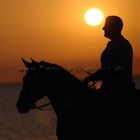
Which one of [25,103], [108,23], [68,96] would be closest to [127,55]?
[108,23]

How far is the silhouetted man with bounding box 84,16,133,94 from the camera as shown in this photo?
35.6ft

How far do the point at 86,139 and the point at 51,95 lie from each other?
3.43ft

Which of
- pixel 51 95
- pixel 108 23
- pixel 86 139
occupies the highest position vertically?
pixel 108 23

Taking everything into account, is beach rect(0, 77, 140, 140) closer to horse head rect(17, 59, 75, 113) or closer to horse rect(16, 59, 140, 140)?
horse head rect(17, 59, 75, 113)

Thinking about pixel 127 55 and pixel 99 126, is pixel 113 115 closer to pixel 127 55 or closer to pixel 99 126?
pixel 99 126

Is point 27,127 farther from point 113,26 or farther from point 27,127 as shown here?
point 113,26

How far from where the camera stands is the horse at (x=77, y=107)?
10.8 metres

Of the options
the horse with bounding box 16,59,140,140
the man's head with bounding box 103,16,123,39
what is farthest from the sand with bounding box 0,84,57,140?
the horse with bounding box 16,59,140,140

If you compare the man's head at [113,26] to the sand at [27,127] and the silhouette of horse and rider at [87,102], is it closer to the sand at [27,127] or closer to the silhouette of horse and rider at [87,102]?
the silhouette of horse and rider at [87,102]

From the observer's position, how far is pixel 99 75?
10508 mm

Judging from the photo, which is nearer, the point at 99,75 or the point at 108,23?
the point at 99,75

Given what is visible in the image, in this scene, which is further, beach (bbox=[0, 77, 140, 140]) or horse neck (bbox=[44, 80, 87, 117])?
beach (bbox=[0, 77, 140, 140])

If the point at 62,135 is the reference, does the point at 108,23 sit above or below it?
above

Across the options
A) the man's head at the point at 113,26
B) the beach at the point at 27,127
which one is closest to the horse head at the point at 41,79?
the man's head at the point at 113,26
